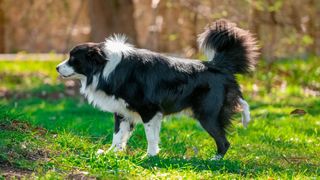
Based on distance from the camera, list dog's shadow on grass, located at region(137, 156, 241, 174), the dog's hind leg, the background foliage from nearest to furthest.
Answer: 1. dog's shadow on grass, located at region(137, 156, 241, 174)
2. the dog's hind leg
3. the background foliage

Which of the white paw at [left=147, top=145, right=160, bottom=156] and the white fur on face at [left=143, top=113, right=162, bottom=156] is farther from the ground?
the white fur on face at [left=143, top=113, right=162, bottom=156]

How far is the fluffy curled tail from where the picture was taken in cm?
746

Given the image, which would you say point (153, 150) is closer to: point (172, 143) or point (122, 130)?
point (122, 130)

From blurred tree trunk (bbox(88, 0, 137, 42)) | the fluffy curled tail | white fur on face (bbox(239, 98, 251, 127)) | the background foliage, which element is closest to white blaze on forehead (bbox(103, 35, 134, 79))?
the fluffy curled tail

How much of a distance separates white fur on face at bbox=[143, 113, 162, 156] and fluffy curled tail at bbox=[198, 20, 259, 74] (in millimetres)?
986

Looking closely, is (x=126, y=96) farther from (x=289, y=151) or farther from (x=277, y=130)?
(x=277, y=130)

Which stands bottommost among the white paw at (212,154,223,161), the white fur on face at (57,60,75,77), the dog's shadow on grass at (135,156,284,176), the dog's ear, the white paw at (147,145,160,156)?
the white paw at (212,154,223,161)

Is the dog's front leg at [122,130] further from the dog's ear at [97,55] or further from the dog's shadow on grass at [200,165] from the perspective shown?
the dog's shadow on grass at [200,165]

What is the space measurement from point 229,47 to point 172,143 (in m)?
1.36

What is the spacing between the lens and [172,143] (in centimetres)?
790

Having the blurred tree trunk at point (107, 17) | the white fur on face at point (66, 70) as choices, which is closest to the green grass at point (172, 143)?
the white fur on face at point (66, 70)

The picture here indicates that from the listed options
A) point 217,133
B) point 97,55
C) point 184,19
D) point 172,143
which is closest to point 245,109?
point 217,133

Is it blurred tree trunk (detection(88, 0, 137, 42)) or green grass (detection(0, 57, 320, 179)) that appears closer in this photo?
green grass (detection(0, 57, 320, 179))

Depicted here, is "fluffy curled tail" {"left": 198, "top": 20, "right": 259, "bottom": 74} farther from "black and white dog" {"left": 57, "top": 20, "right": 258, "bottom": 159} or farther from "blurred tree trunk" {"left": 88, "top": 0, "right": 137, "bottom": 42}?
"blurred tree trunk" {"left": 88, "top": 0, "right": 137, "bottom": 42}
